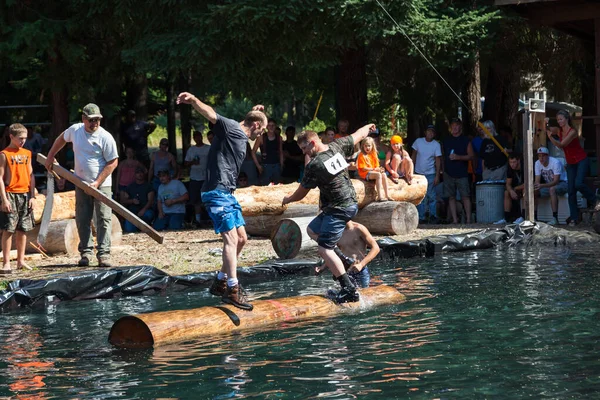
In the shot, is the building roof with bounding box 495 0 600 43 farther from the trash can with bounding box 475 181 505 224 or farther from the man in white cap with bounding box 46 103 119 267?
the man in white cap with bounding box 46 103 119 267

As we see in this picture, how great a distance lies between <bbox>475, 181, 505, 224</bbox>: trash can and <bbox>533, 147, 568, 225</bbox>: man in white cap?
0.66 m

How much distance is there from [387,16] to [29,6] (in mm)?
7229

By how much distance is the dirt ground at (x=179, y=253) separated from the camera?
43.3 feet

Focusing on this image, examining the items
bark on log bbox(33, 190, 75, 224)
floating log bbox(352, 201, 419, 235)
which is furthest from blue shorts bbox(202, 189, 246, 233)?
floating log bbox(352, 201, 419, 235)

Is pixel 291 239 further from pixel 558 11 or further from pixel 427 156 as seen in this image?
pixel 558 11

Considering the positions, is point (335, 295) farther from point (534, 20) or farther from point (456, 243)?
point (534, 20)

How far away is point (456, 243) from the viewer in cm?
1528

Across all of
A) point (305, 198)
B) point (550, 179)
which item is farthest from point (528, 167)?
point (305, 198)

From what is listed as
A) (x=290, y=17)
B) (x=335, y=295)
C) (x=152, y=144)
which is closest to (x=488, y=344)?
(x=335, y=295)

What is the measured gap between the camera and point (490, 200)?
1892 centimetres

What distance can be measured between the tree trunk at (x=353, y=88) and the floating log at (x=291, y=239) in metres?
7.81

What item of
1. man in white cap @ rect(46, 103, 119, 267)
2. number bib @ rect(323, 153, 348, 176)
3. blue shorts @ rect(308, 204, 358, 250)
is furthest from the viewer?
man in white cap @ rect(46, 103, 119, 267)

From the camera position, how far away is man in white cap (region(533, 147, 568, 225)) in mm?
18469

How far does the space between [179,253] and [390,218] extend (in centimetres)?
394
